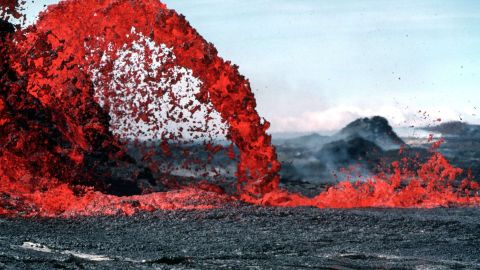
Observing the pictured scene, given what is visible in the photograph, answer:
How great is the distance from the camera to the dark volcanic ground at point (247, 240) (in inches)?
329

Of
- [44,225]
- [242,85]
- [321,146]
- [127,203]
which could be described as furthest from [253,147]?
[321,146]

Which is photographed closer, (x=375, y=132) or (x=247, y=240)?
(x=247, y=240)

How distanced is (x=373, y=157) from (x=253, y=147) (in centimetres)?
2152

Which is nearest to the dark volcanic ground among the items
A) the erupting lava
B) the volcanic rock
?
the erupting lava

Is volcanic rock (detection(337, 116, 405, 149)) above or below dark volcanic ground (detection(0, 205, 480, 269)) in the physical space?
above

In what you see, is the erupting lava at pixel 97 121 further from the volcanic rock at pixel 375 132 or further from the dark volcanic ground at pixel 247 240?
the volcanic rock at pixel 375 132

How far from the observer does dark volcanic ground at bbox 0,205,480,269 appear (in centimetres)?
837

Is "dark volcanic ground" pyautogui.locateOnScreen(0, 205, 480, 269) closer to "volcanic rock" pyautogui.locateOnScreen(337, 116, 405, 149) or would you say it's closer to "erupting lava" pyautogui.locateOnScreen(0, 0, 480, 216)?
"erupting lava" pyautogui.locateOnScreen(0, 0, 480, 216)

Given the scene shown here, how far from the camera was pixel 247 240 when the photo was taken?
10.2 meters

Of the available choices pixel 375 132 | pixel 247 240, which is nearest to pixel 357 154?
pixel 375 132

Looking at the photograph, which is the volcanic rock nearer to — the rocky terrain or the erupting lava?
the rocky terrain

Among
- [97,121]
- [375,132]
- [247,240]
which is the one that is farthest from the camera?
[375,132]

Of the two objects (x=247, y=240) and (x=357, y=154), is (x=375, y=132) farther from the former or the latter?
(x=247, y=240)

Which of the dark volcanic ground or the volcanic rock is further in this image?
the volcanic rock
